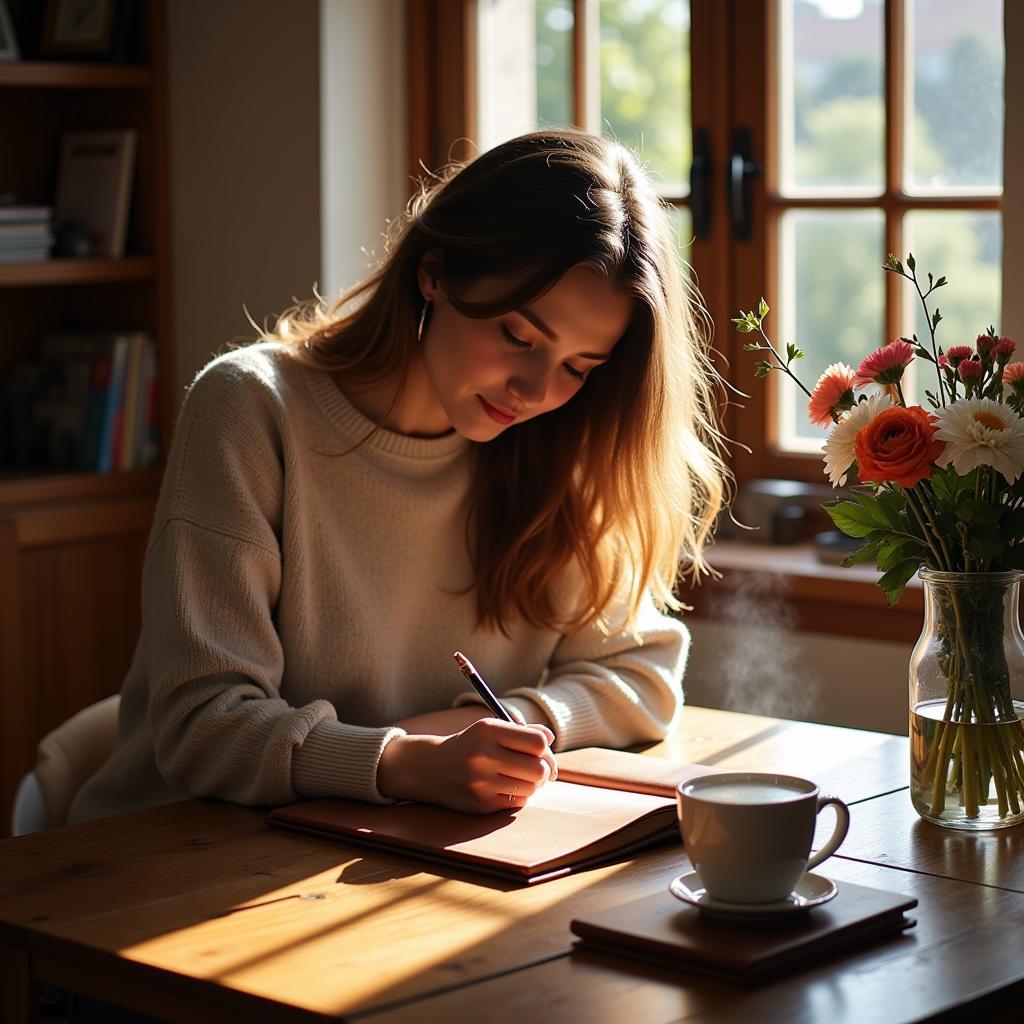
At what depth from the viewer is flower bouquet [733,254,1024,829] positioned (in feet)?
4.77

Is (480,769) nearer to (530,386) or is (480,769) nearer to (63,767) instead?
(530,386)

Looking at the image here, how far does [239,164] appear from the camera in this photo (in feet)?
10.7

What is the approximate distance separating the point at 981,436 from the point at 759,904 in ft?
1.48

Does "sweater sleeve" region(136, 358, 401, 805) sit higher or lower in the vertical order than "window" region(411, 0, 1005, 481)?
lower

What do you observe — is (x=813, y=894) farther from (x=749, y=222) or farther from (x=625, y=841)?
(x=749, y=222)

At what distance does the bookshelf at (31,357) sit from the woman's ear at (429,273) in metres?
1.42

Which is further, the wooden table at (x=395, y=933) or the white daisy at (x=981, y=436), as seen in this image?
the white daisy at (x=981, y=436)

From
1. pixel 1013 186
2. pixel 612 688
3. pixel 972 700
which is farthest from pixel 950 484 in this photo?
pixel 1013 186

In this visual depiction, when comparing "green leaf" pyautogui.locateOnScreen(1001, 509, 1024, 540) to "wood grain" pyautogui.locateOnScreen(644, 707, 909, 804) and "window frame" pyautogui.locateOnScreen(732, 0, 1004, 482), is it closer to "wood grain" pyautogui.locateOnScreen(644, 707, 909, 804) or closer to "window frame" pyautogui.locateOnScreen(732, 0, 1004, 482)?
"wood grain" pyautogui.locateOnScreen(644, 707, 909, 804)

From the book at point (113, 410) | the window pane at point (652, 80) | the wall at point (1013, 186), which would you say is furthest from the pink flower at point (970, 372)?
the book at point (113, 410)

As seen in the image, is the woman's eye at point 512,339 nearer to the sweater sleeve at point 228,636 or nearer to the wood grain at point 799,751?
the sweater sleeve at point 228,636

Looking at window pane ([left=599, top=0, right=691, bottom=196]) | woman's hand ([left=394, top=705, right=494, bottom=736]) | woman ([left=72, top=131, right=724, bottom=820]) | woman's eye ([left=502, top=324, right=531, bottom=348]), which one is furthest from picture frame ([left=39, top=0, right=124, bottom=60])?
woman's hand ([left=394, top=705, right=494, bottom=736])

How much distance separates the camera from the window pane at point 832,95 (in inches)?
107

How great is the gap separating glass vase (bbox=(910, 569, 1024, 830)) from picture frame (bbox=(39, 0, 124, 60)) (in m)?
2.32
